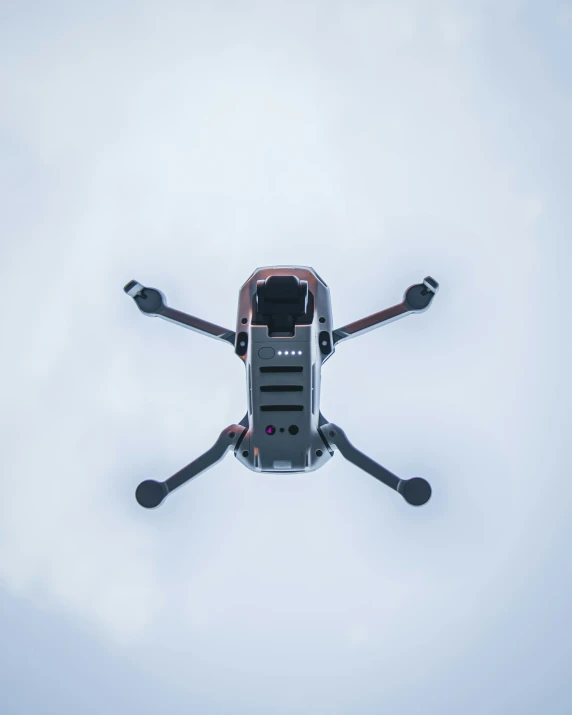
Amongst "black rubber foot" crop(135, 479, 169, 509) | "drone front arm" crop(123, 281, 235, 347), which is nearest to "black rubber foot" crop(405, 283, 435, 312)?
"drone front arm" crop(123, 281, 235, 347)

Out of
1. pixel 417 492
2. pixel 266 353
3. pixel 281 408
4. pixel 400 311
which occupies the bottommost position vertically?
pixel 417 492

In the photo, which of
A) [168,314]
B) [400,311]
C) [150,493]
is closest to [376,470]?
[400,311]

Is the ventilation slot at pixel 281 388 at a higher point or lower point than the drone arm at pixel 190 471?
higher

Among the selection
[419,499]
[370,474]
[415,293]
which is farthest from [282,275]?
[419,499]

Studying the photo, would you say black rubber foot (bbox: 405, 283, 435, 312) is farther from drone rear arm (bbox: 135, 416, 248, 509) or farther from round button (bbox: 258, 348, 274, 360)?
drone rear arm (bbox: 135, 416, 248, 509)

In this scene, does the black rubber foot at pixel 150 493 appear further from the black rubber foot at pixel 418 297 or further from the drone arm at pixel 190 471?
the black rubber foot at pixel 418 297

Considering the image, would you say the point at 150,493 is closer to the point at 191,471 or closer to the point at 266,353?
the point at 191,471

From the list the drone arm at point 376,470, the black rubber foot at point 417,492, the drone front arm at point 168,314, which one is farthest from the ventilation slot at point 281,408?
the black rubber foot at point 417,492
